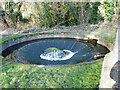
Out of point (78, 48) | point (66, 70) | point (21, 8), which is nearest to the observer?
point (66, 70)

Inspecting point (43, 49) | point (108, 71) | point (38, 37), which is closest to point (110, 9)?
point (38, 37)

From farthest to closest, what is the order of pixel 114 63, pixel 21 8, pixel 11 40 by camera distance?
pixel 21 8 < pixel 11 40 < pixel 114 63

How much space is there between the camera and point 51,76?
4086mm

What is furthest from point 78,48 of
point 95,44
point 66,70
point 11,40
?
point 11,40

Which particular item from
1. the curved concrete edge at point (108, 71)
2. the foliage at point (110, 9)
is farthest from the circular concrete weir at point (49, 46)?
the foliage at point (110, 9)

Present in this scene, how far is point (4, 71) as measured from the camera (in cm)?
457

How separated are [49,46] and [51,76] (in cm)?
274

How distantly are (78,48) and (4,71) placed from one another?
2957 mm

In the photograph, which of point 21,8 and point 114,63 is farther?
point 21,8

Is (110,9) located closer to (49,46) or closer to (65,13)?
(65,13)

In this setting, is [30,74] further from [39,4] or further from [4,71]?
[39,4]

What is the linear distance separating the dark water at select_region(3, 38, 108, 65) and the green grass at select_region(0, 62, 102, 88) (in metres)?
0.76

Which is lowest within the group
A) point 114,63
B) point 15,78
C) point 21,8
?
point 15,78

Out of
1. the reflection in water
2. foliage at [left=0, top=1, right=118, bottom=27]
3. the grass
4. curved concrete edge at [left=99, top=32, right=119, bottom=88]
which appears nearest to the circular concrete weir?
the reflection in water
